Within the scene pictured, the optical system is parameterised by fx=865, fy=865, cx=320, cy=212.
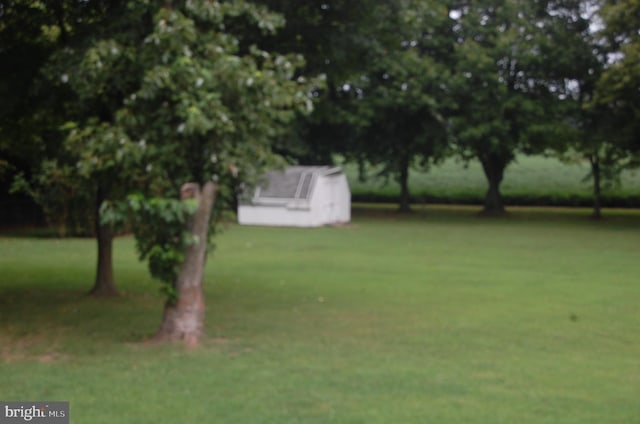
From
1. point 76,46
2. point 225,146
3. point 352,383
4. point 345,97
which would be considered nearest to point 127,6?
point 76,46

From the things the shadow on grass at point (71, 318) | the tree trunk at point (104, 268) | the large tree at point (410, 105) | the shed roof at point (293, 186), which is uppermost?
the large tree at point (410, 105)

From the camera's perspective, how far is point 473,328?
1171cm

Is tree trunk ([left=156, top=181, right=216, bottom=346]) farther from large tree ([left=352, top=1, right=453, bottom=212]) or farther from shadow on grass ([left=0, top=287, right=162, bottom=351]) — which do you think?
large tree ([left=352, top=1, right=453, bottom=212])

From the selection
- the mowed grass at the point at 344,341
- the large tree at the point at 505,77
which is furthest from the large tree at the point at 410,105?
the mowed grass at the point at 344,341

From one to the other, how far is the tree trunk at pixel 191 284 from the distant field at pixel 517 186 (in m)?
31.5

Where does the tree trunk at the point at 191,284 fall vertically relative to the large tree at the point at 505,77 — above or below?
below

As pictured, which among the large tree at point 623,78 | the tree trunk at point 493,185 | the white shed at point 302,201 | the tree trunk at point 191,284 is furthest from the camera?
the tree trunk at point 493,185

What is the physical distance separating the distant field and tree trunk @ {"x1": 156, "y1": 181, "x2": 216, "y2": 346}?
103 ft

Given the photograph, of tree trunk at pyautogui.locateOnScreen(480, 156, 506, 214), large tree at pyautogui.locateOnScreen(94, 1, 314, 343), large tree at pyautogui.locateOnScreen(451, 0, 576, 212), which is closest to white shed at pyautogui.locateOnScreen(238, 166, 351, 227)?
large tree at pyautogui.locateOnScreen(451, 0, 576, 212)

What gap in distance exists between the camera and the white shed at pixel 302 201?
32594 mm

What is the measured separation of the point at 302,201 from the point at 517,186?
85.9ft

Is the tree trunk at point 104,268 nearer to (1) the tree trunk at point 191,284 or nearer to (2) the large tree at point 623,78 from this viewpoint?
(1) the tree trunk at point 191,284

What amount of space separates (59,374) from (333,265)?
11202mm

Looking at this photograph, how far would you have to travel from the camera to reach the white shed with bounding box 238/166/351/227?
3259 centimetres
